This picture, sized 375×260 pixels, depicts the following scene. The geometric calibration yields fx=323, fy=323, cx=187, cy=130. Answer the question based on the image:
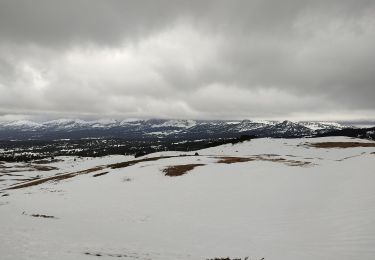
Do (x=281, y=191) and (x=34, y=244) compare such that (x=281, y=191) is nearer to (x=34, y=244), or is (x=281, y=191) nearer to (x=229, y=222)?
(x=229, y=222)

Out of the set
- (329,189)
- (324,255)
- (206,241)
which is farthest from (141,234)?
(329,189)

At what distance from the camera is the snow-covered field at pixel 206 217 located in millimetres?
18172

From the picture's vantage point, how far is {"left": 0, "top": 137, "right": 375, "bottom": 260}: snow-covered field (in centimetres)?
1817

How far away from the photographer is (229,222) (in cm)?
2767

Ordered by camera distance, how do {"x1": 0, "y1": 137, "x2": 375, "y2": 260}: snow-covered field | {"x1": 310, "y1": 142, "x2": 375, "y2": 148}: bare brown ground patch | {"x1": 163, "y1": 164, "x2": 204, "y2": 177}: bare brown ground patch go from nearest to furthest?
{"x1": 0, "y1": 137, "x2": 375, "y2": 260}: snow-covered field, {"x1": 163, "y1": 164, "x2": 204, "y2": 177}: bare brown ground patch, {"x1": 310, "y1": 142, "x2": 375, "y2": 148}: bare brown ground patch

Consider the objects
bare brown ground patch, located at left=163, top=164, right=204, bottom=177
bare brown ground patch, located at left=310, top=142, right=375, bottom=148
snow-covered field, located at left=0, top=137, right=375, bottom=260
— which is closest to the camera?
snow-covered field, located at left=0, top=137, right=375, bottom=260

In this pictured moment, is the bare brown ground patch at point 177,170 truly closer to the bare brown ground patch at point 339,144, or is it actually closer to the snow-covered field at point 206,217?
the snow-covered field at point 206,217

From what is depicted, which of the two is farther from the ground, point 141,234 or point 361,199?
point 361,199

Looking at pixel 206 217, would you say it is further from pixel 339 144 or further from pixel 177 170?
pixel 339 144

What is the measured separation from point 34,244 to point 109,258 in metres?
4.39

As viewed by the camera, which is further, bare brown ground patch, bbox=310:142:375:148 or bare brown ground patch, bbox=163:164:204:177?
bare brown ground patch, bbox=310:142:375:148

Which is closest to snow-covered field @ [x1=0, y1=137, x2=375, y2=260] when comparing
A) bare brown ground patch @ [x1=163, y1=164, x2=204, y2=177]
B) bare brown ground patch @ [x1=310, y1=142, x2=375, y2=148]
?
bare brown ground patch @ [x1=163, y1=164, x2=204, y2=177]

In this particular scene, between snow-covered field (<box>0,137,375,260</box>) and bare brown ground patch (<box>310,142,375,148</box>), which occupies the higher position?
bare brown ground patch (<box>310,142,375,148</box>)

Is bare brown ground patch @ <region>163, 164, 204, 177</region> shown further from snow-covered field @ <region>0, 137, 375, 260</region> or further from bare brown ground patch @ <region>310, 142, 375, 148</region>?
bare brown ground patch @ <region>310, 142, 375, 148</region>
